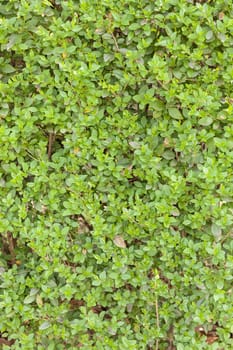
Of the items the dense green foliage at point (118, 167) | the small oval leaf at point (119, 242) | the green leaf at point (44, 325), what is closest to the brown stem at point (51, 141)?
the dense green foliage at point (118, 167)

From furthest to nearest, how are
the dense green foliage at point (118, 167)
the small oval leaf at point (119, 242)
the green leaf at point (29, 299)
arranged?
1. the green leaf at point (29, 299)
2. the small oval leaf at point (119, 242)
3. the dense green foliage at point (118, 167)

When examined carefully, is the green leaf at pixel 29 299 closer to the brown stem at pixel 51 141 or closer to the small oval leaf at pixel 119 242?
the small oval leaf at pixel 119 242

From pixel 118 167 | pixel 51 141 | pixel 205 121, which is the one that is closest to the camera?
pixel 205 121

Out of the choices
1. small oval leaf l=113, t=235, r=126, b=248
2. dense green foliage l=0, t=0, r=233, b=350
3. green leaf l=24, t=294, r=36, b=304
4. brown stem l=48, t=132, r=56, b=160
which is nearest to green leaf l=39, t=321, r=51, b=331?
dense green foliage l=0, t=0, r=233, b=350

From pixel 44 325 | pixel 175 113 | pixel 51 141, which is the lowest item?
pixel 44 325

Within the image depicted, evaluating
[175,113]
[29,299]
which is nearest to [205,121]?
[175,113]

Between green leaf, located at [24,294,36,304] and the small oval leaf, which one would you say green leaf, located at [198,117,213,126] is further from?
green leaf, located at [24,294,36,304]

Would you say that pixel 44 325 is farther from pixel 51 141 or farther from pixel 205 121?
pixel 205 121

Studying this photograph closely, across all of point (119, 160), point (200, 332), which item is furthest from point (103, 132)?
point (200, 332)

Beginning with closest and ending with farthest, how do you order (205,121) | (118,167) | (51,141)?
(205,121)
(118,167)
(51,141)
